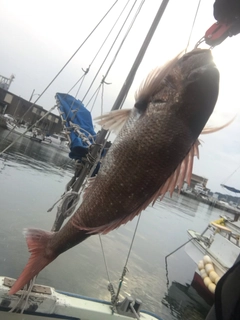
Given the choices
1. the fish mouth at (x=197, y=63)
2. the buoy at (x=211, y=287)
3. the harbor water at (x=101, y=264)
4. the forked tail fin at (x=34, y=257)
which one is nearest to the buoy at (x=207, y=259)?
the buoy at (x=211, y=287)

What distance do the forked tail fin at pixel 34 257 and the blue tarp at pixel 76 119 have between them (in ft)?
5.61

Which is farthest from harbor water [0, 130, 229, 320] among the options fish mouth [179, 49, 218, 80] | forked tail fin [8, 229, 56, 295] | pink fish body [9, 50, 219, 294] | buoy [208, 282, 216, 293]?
fish mouth [179, 49, 218, 80]

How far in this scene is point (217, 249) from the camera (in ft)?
35.4

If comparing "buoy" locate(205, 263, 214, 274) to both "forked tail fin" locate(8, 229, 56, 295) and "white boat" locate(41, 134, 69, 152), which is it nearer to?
"forked tail fin" locate(8, 229, 56, 295)

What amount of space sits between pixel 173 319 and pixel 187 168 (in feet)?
30.5

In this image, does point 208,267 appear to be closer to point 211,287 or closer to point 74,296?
point 211,287

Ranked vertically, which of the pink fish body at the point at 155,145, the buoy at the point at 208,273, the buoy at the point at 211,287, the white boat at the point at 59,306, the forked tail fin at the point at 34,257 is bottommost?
the buoy at the point at 211,287

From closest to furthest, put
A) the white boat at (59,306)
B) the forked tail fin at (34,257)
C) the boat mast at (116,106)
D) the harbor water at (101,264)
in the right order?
the forked tail fin at (34,257)
the white boat at (59,306)
the boat mast at (116,106)
the harbor water at (101,264)

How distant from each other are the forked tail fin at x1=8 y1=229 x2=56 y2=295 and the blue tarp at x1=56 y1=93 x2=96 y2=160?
1.71 metres

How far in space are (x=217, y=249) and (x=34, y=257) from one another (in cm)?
1005

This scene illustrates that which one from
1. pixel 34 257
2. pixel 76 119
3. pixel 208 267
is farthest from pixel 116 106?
pixel 208 267

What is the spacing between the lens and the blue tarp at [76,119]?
12.6 ft

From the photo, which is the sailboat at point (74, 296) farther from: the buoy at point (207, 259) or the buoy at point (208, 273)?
the buoy at point (207, 259)

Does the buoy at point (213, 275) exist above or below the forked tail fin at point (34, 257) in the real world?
below
